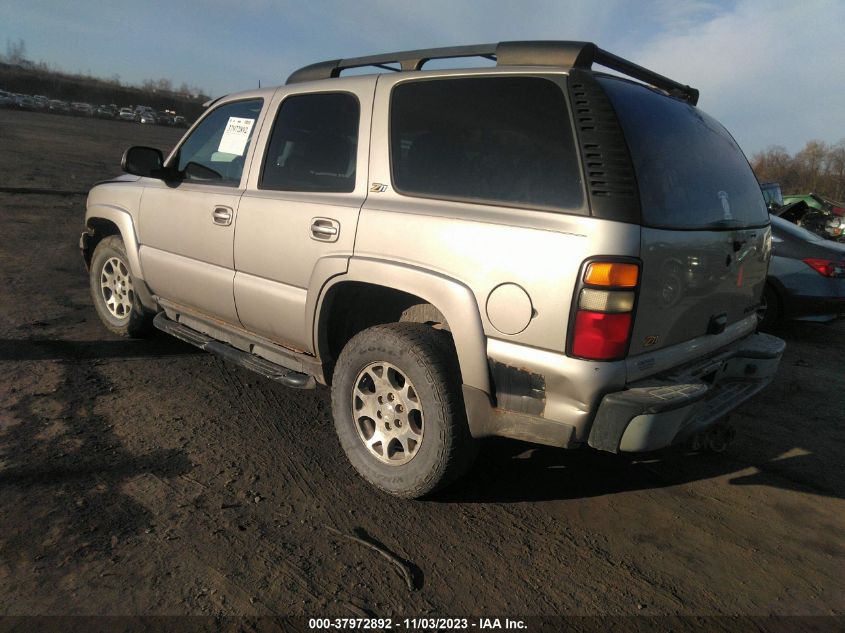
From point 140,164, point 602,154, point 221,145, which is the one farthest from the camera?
point 140,164

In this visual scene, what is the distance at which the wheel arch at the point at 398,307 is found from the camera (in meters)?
2.55

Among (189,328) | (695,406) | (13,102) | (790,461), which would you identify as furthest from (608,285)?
(13,102)

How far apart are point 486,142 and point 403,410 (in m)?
1.30

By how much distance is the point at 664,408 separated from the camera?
2.35m

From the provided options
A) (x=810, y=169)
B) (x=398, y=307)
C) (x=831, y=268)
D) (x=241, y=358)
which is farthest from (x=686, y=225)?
(x=810, y=169)

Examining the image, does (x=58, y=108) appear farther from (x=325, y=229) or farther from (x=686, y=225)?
(x=686, y=225)

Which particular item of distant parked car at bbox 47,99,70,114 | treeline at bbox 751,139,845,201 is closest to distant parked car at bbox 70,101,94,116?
distant parked car at bbox 47,99,70,114

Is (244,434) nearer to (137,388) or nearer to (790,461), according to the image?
(137,388)

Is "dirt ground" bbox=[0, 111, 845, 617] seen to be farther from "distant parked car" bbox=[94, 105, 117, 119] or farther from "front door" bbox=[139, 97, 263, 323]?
"distant parked car" bbox=[94, 105, 117, 119]

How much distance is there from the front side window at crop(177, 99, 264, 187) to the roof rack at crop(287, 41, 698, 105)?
16.0 inches

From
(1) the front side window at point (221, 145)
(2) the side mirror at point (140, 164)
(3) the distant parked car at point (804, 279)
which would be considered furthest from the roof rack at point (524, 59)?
(3) the distant parked car at point (804, 279)

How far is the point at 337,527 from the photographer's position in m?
2.71

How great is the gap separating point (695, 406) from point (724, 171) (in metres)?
1.32

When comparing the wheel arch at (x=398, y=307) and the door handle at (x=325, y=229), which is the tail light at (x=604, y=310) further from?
the door handle at (x=325, y=229)
